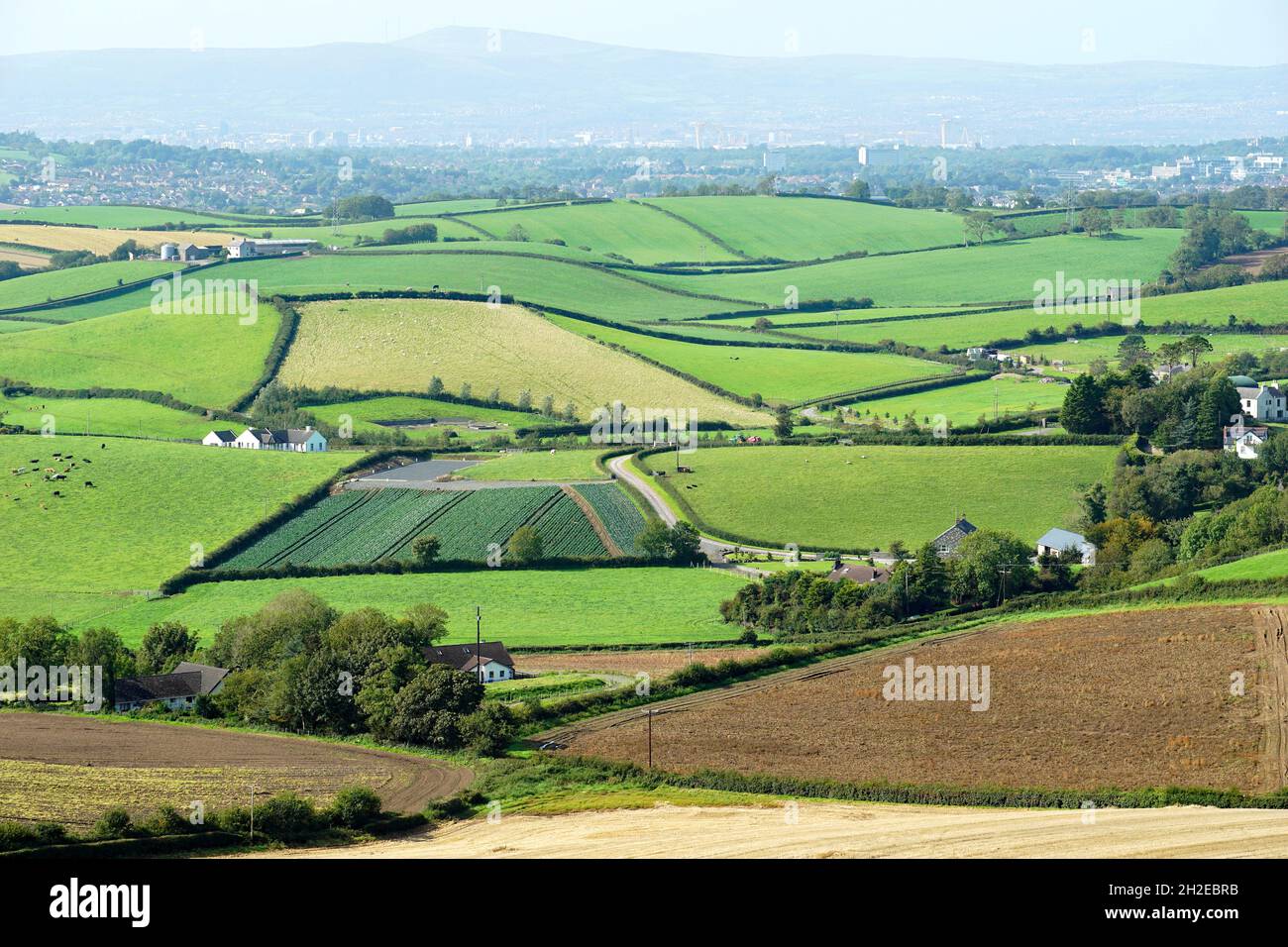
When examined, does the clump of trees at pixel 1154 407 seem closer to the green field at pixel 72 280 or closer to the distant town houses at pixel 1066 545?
the distant town houses at pixel 1066 545

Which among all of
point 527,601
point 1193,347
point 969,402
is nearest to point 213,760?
point 527,601

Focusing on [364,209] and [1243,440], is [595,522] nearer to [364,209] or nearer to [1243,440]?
[1243,440]

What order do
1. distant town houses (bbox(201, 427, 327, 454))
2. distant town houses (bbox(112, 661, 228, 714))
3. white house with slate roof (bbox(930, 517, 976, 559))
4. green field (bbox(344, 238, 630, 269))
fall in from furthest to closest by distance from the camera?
green field (bbox(344, 238, 630, 269))
distant town houses (bbox(201, 427, 327, 454))
white house with slate roof (bbox(930, 517, 976, 559))
distant town houses (bbox(112, 661, 228, 714))

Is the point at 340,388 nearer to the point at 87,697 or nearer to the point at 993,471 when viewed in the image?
the point at 993,471

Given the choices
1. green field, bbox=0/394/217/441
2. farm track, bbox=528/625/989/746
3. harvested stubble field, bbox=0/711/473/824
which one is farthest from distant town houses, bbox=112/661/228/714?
green field, bbox=0/394/217/441

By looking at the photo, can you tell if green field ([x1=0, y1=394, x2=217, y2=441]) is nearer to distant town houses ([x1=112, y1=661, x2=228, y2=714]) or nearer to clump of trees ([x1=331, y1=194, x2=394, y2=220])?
distant town houses ([x1=112, y1=661, x2=228, y2=714])

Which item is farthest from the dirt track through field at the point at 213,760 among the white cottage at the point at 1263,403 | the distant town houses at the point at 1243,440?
the white cottage at the point at 1263,403
